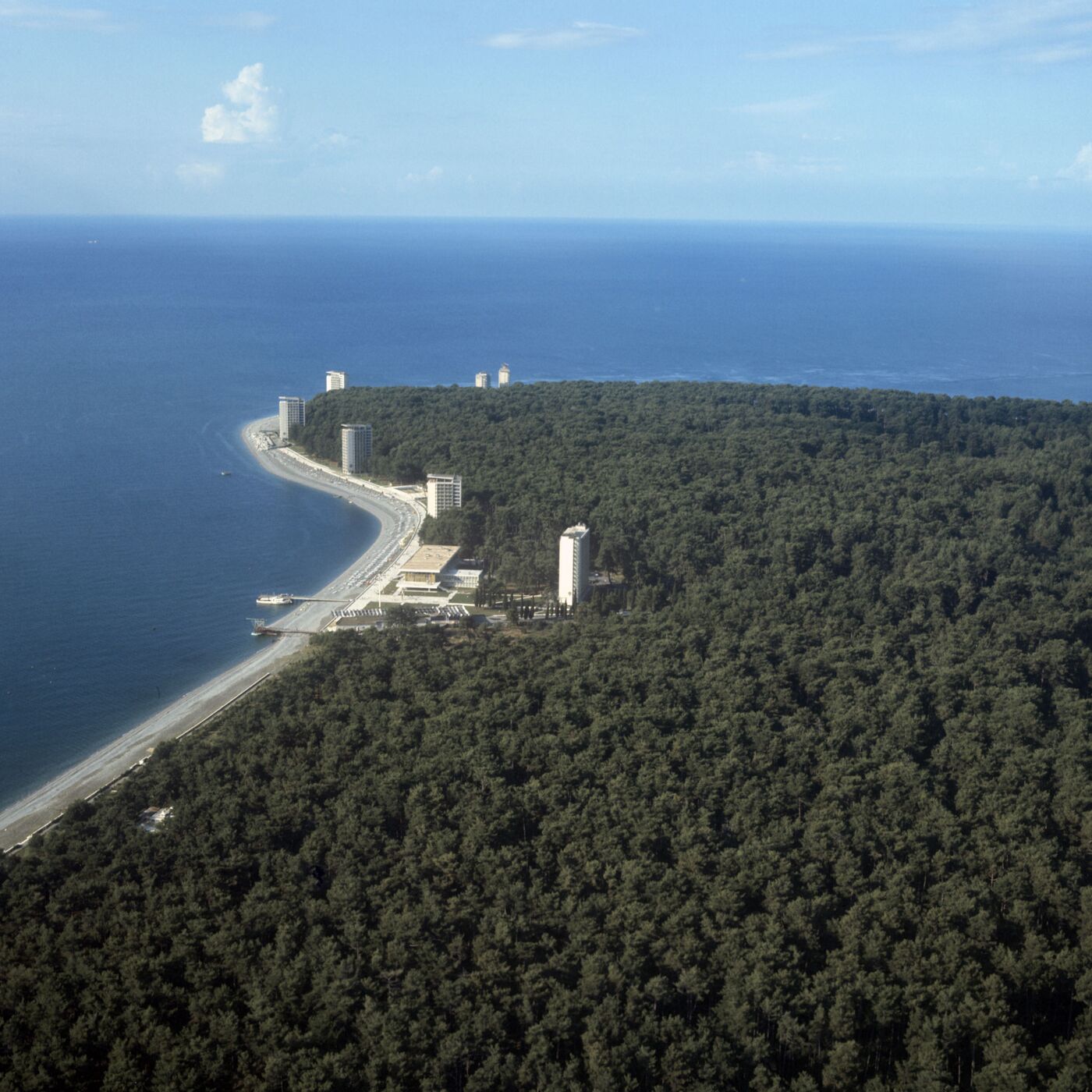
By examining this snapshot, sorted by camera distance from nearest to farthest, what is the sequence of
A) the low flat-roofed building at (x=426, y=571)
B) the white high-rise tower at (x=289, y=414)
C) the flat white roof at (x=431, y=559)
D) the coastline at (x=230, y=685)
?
1. the coastline at (x=230, y=685)
2. the low flat-roofed building at (x=426, y=571)
3. the flat white roof at (x=431, y=559)
4. the white high-rise tower at (x=289, y=414)

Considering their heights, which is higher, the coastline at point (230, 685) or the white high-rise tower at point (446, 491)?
the white high-rise tower at point (446, 491)

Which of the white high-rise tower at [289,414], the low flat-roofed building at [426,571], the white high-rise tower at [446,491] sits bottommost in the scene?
the low flat-roofed building at [426,571]

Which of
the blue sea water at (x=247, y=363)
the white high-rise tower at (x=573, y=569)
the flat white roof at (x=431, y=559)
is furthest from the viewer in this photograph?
the flat white roof at (x=431, y=559)

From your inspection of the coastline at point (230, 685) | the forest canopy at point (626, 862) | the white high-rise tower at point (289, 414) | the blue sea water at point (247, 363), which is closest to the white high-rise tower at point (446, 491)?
the coastline at point (230, 685)

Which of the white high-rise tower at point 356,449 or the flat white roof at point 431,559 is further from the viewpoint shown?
the white high-rise tower at point 356,449

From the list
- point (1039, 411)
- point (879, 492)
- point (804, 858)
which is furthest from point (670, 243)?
point (804, 858)

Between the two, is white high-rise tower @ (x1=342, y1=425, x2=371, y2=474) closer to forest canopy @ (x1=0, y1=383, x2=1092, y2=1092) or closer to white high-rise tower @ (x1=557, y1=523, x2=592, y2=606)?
white high-rise tower @ (x1=557, y1=523, x2=592, y2=606)

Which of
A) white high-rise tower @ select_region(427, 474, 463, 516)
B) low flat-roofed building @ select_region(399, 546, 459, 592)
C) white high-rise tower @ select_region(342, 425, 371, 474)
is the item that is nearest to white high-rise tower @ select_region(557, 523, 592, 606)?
low flat-roofed building @ select_region(399, 546, 459, 592)

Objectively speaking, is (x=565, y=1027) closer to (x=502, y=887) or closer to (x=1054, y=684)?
(x=502, y=887)

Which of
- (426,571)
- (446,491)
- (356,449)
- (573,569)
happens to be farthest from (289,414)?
(573,569)

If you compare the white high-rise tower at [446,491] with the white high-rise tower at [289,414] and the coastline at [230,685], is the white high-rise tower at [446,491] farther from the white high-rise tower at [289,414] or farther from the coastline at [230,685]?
the white high-rise tower at [289,414]
